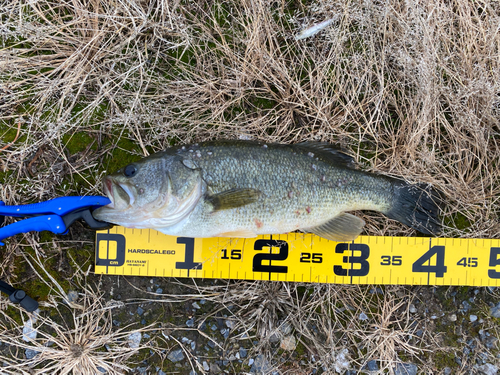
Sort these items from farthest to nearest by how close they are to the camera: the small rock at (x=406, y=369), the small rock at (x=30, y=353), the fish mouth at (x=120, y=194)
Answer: the small rock at (x=406, y=369) → the small rock at (x=30, y=353) → the fish mouth at (x=120, y=194)

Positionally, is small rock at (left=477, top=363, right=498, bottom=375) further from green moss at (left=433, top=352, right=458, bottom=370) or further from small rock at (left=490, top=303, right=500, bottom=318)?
small rock at (left=490, top=303, right=500, bottom=318)

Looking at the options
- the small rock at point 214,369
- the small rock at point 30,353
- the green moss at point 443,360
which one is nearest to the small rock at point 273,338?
the small rock at point 214,369

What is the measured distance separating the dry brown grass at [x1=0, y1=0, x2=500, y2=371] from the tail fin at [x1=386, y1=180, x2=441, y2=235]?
0.18m

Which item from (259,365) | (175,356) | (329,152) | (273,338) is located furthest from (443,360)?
(175,356)

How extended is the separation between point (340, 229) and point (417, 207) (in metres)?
0.95

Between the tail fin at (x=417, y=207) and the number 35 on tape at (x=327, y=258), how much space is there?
17cm

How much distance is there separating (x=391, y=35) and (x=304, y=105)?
4.23ft

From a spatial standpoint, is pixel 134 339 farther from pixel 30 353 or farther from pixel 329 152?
pixel 329 152

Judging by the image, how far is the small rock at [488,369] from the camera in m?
3.41

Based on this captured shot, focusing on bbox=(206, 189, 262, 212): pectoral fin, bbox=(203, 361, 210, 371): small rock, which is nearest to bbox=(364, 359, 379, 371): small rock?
bbox=(203, 361, 210, 371): small rock

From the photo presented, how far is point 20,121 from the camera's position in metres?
3.26

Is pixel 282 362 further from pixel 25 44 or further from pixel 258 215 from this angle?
pixel 25 44

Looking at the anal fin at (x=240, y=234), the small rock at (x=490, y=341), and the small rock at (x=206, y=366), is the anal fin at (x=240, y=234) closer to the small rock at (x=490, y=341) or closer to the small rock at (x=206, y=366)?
the small rock at (x=206, y=366)

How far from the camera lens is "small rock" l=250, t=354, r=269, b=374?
3291 mm
